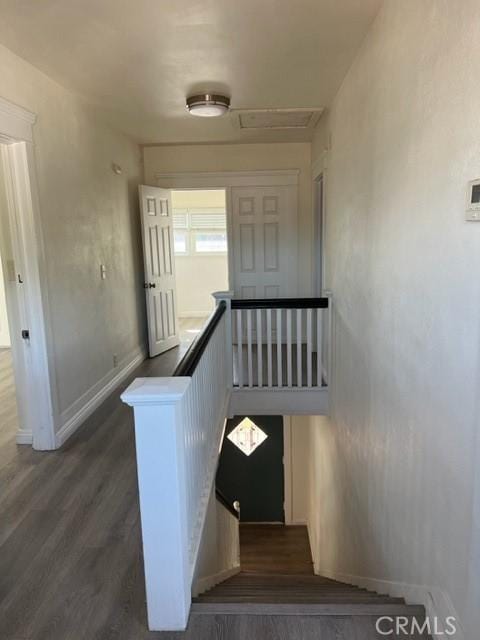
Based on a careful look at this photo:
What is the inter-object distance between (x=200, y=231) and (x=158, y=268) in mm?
2999

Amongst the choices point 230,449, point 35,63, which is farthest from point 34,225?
point 230,449

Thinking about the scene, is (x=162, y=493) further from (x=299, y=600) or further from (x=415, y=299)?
(x=415, y=299)

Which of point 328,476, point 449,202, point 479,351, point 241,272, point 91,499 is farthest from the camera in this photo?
point 241,272

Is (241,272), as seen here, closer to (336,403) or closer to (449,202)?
(336,403)

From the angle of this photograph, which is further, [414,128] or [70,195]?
[70,195]

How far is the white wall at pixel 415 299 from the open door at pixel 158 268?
2.72 metres

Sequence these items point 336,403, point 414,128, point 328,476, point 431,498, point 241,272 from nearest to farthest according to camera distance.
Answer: point 431,498 → point 414,128 → point 336,403 → point 328,476 → point 241,272

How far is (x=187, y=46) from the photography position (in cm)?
268

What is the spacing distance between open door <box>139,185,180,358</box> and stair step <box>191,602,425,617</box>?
12.7ft

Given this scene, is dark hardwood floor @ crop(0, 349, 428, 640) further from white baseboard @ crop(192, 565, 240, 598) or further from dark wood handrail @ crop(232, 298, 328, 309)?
dark wood handrail @ crop(232, 298, 328, 309)

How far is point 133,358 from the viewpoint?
502 centimetres

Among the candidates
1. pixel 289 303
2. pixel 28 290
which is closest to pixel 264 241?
pixel 289 303

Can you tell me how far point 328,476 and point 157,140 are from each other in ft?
13.7

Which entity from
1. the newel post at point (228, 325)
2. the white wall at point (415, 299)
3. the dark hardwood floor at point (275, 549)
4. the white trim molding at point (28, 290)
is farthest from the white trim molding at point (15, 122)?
the dark hardwood floor at point (275, 549)
